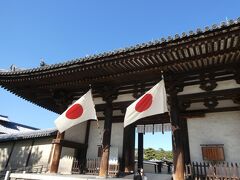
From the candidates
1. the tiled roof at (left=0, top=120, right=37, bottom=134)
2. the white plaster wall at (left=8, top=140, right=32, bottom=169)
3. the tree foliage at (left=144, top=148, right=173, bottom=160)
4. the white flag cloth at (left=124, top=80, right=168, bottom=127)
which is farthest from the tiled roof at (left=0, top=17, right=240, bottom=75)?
the tree foliage at (left=144, top=148, right=173, bottom=160)

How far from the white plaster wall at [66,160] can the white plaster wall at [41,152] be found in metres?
2.92

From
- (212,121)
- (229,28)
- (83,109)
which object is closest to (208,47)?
(229,28)

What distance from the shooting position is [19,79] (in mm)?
9633

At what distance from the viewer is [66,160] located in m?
11.0

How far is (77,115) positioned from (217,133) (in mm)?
5928

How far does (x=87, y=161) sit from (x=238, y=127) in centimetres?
726

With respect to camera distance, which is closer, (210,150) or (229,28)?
(229,28)

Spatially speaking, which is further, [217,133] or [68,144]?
[68,144]

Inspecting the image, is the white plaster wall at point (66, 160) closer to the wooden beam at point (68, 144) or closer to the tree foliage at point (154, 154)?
the wooden beam at point (68, 144)

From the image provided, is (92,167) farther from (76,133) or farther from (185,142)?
(185,142)

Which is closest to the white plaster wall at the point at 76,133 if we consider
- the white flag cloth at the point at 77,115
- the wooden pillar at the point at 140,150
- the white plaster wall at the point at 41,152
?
the white flag cloth at the point at 77,115

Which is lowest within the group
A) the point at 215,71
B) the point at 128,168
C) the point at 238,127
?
the point at 128,168

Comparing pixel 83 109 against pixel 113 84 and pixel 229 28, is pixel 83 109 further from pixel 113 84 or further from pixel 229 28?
pixel 229 28

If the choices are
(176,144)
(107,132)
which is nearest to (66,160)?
(107,132)
